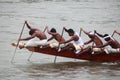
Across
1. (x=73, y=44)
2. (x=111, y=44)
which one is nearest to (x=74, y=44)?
(x=73, y=44)

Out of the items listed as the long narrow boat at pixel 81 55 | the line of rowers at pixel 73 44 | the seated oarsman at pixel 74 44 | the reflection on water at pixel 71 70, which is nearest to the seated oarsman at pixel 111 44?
the line of rowers at pixel 73 44

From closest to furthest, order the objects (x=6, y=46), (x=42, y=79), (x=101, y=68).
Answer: (x=42, y=79) < (x=101, y=68) < (x=6, y=46)

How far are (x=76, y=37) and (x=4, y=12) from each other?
23664 mm

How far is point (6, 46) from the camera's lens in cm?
2997

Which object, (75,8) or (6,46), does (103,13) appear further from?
(6,46)

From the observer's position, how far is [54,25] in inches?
1560

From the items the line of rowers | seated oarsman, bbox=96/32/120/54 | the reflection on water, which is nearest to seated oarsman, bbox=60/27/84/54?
the line of rowers

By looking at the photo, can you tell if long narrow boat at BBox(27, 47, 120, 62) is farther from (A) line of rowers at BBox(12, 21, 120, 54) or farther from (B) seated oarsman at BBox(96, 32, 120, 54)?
(B) seated oarsman at BBox(96, 32, 120, 54)

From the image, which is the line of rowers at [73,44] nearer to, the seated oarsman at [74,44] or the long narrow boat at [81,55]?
the seated oarsman at [74,44]

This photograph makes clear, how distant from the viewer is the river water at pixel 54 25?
22.7 meters

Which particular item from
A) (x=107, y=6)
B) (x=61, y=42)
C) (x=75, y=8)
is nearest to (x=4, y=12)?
(x=75, y=8)

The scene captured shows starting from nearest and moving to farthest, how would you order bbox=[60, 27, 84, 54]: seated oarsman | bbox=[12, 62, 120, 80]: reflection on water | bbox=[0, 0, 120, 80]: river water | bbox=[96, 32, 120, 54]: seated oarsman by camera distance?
bbox=[12, 62, 120, 80]: reflection on water, bbox=[0, 0, 120, 80]: river water, bbox=[96, 32, 120, 54]: seated oarsman, bbox=[60, 27, 84, 54]: seated oarsman

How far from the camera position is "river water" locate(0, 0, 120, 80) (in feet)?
Result: 74.6

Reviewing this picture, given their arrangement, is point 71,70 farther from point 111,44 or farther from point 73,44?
point 111,44
